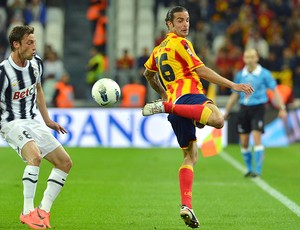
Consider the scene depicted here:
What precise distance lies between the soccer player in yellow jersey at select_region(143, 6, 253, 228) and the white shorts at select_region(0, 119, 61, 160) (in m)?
0.99

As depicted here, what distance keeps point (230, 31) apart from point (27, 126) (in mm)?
19119

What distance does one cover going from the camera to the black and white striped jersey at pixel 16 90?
339 inches

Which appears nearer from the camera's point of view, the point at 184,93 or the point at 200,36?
the point at 184,93

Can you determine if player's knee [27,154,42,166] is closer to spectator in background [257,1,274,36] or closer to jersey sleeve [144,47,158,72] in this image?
jersey sleeve [144,47,158,72]

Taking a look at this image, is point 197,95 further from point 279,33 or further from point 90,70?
point 279,33

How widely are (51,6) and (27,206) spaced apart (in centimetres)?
2249

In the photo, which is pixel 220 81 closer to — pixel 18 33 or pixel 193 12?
pixel 18 33

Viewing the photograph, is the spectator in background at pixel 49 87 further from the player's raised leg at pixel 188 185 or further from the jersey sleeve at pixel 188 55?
the jersey sleeve at pixel 188 55

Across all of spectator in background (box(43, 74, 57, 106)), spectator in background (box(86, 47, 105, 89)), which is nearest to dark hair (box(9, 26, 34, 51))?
spectator in background (box(43, 74, 57, 106))

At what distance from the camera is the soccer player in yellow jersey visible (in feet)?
28.2

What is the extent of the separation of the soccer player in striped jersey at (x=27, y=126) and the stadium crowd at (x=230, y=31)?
50.6 feet

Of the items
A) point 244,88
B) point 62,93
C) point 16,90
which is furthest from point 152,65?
point 62,93

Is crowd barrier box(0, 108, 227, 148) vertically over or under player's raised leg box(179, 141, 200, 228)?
under

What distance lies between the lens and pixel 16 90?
340 inches
